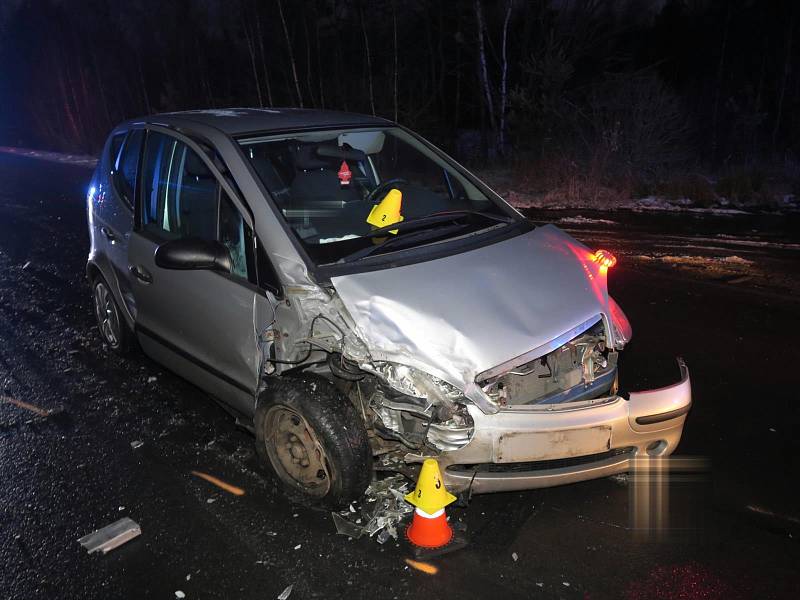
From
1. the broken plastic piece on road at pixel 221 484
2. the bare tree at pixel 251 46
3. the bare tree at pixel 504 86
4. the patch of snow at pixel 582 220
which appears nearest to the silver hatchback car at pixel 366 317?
the broken plastic piece on road at pixel 221 484

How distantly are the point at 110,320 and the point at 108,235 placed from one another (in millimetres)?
775

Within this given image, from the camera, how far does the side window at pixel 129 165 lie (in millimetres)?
4391

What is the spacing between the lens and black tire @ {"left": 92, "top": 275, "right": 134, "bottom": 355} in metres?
4.79

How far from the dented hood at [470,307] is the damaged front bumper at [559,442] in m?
0.27

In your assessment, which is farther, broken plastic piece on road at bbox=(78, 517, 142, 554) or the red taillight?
the red taillight

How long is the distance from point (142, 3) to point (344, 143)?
146ft

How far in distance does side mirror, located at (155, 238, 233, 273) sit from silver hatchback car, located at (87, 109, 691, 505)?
0.01 metres

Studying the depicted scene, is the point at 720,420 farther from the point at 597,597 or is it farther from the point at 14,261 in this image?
the point at 14,261

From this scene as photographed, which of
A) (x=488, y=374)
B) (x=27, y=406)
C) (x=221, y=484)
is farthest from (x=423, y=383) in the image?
(x=27, y=406)

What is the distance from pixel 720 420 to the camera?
151 inches

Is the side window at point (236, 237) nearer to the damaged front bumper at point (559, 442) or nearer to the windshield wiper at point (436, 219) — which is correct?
the windshield wiper at point (436, 219)

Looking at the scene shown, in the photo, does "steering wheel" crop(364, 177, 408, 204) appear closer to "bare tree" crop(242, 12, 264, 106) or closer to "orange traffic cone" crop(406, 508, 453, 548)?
"orange traffic cone" crop(406, 508, 453, 548)

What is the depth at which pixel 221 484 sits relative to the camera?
11.2ft

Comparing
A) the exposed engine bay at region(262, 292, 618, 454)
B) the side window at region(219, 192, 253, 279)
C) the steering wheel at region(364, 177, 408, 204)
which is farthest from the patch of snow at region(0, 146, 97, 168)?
the exposed engine bay at region(262, 292, 618, 454)
